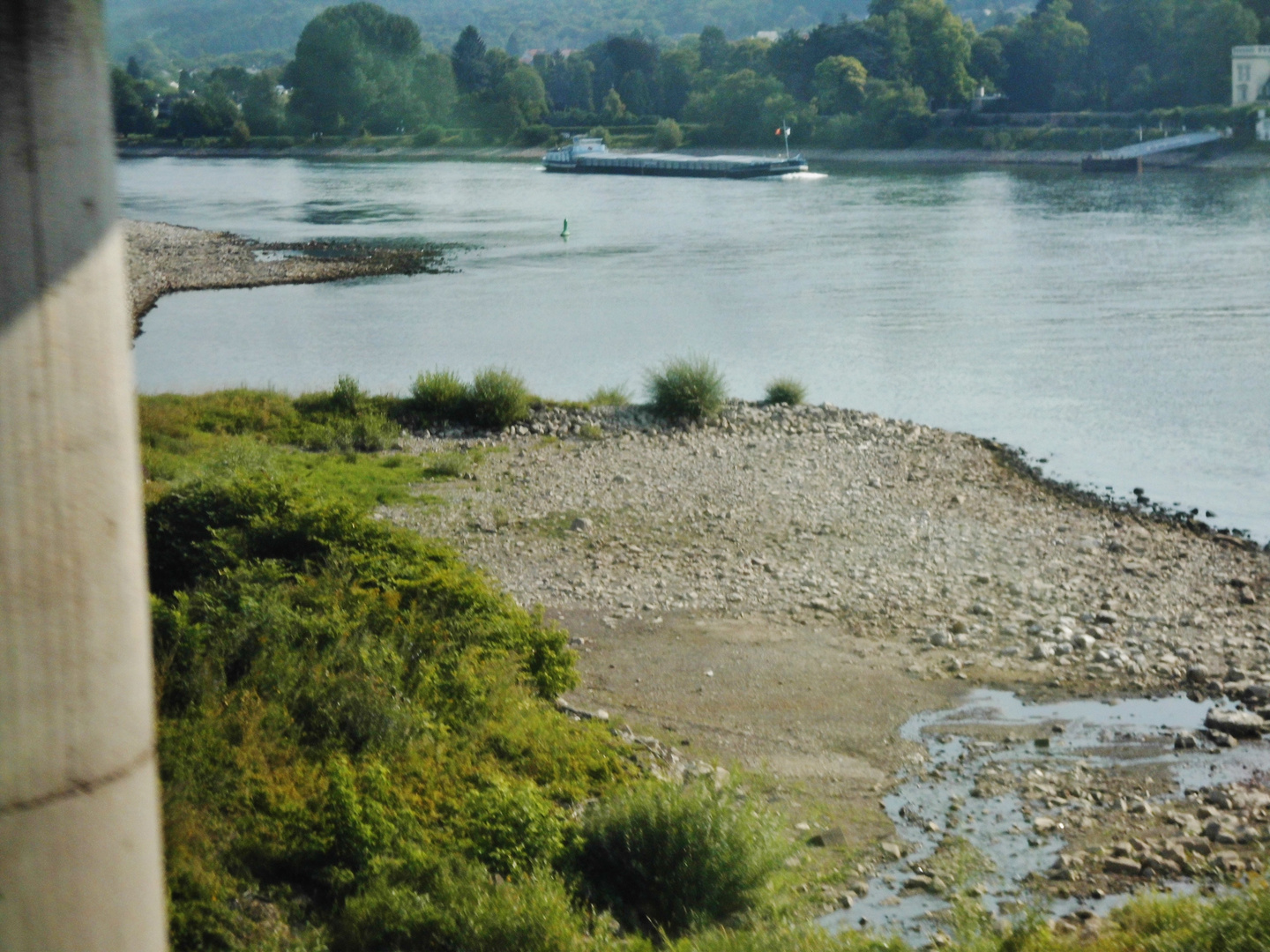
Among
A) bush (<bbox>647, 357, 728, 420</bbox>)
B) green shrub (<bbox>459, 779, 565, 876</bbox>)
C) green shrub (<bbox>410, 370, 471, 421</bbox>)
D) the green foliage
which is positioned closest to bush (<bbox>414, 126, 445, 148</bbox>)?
green shrub (<bbox>410, 370, 471, 421</bbox>)

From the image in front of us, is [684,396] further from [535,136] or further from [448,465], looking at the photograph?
[535,136]

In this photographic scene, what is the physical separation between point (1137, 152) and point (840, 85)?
84.9 ft

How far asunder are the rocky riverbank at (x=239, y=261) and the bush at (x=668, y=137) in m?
48.9

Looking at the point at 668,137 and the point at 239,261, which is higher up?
the point at 668,137

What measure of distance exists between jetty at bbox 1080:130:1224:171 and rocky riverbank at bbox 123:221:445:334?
3913 centimetres

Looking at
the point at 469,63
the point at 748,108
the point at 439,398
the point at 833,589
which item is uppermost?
the point at 469,63

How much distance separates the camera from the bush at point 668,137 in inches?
3595

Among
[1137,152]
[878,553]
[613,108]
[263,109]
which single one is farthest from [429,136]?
[878,553]

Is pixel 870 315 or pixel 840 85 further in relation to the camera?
pixel 840 85

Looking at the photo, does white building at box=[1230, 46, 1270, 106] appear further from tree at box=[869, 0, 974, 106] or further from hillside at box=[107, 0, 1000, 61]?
hillside at box=[107, 0, 1000, 61]

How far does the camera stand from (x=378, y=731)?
5934mm

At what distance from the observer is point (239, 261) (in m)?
40.4

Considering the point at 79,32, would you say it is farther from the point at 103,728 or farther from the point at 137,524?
the point at 103,728

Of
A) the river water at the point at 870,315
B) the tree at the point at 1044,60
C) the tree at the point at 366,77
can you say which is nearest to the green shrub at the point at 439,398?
the river water at the point at 870,315
